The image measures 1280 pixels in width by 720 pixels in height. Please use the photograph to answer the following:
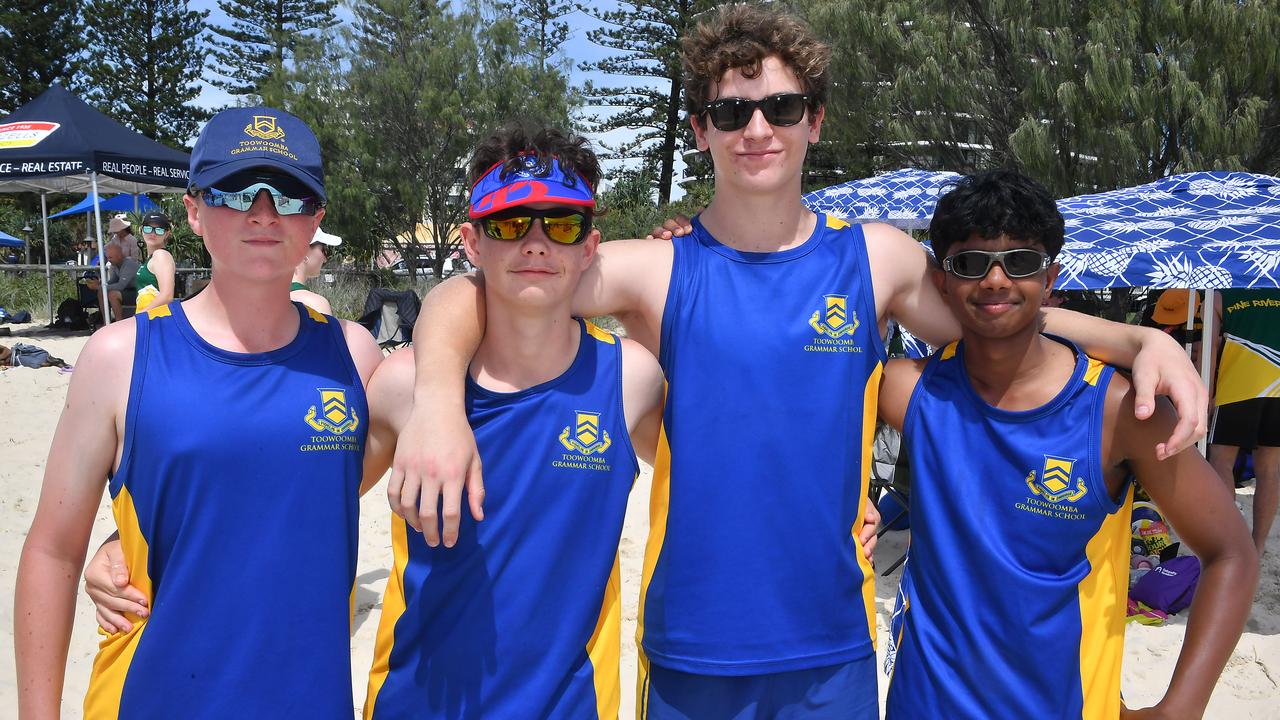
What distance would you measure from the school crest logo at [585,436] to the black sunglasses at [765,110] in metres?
0.78

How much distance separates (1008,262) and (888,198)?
22.6 feet

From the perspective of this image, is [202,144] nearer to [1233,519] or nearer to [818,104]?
[818,104]

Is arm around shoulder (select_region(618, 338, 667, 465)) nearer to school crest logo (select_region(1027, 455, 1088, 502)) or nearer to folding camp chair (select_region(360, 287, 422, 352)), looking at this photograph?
school crest logo (select_region(1027, 455, 1088, 502))

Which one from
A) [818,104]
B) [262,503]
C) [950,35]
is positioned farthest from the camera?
[950,35]

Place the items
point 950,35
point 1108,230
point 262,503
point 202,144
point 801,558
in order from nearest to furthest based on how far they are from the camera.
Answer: point 262,503 < point 202,144 < point 801,558 < point 1108,230 < point 950,35

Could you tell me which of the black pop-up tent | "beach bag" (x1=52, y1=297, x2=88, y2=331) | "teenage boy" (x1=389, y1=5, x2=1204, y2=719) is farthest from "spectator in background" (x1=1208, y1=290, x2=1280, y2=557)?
"beach bag" (x1=52, y1=297, x2=88, y2=331)

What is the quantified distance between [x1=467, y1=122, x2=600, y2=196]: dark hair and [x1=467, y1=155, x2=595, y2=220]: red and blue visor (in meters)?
0.02

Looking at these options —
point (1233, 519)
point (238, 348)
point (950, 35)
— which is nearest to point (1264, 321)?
point (1233, 519)

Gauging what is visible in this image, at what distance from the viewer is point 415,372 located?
177 centimetres

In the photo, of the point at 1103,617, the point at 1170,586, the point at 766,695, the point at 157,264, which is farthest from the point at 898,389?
the point at 157,264

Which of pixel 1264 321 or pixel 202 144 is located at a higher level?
pixel 202 144

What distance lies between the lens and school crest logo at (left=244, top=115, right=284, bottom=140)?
1.75 metres

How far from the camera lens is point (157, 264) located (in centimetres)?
789

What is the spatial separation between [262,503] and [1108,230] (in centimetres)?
427
